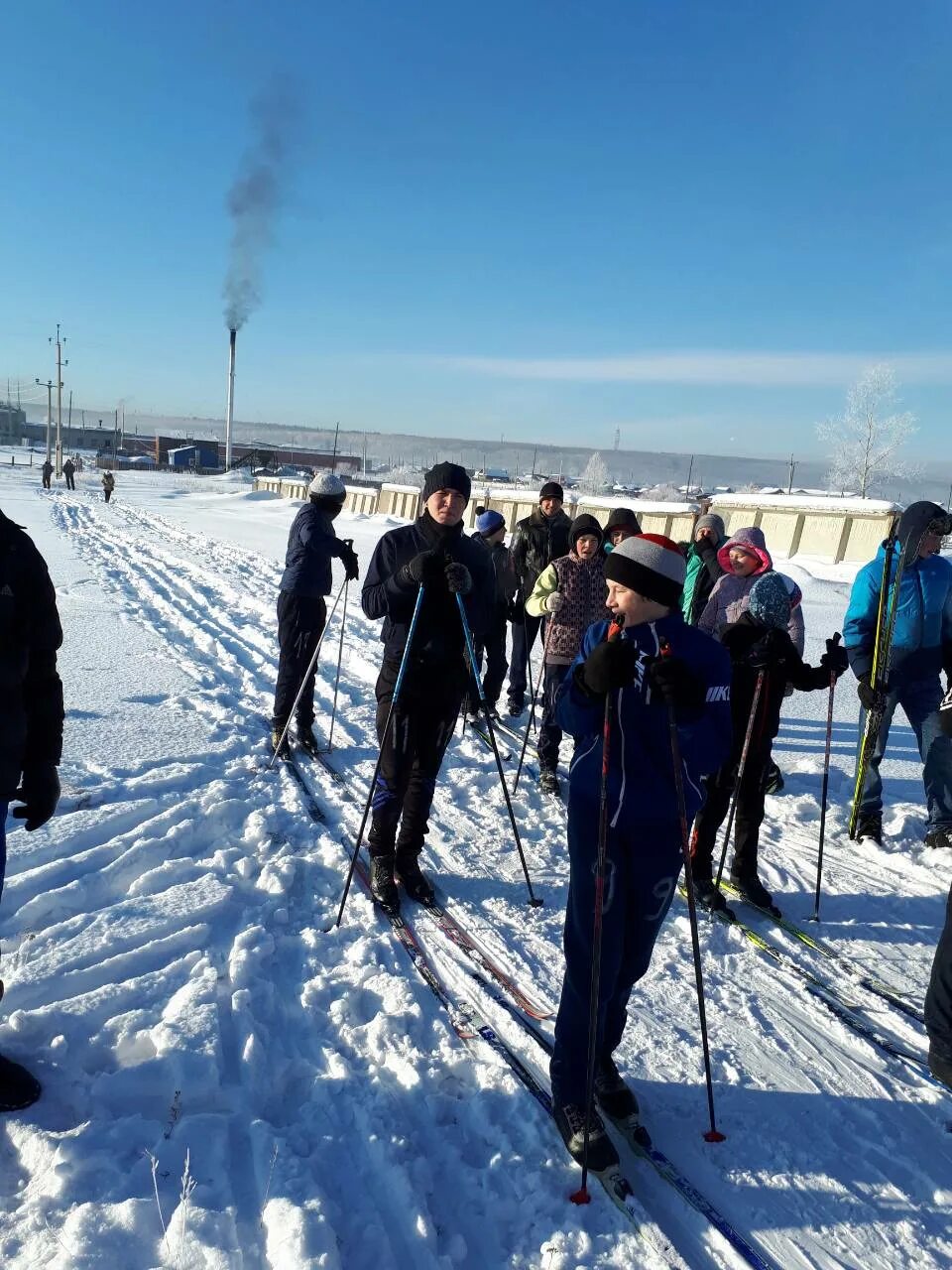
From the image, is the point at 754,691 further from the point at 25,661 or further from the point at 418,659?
the point at 25,661

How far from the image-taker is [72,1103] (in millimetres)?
2514

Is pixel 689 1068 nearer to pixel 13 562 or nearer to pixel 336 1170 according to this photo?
pixel 336 1170

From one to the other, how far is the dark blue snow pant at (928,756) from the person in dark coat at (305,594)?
3.97m

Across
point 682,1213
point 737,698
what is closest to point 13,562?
point 682,1213

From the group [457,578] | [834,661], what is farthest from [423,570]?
[834,661]

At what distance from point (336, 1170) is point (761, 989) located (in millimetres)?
2111

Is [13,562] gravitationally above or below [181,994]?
above

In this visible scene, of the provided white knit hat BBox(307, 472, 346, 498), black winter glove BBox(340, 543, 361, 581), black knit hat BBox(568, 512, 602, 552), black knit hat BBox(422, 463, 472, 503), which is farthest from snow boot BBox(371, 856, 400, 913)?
white knit hat BBox(307, 472, 346, 498)

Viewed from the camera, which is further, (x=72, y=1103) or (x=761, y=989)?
(x=761, y=989)

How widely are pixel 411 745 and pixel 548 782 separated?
204 centimetres

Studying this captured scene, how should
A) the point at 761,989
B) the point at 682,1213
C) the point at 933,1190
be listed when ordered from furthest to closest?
the point at 761,989, the point at 933,1190, the point at 682,1213

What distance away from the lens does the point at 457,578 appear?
3748 millimetres

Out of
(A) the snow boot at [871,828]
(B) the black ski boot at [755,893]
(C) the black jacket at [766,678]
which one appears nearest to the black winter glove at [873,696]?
(A) the snow boot at [871,828]

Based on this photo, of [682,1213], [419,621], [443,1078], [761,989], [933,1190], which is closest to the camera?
[682,1213]
